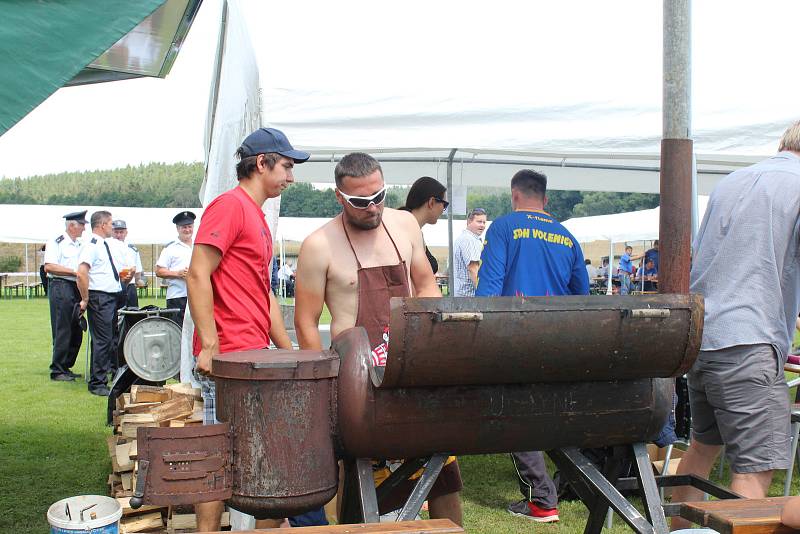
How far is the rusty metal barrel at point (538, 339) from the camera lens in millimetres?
2182

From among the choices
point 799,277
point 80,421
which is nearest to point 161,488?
point 799,277

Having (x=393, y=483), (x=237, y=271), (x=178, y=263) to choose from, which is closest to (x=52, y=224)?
(x=178, y=263)

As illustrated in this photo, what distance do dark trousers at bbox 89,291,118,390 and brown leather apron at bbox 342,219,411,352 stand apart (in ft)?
20.9

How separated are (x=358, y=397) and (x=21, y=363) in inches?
397

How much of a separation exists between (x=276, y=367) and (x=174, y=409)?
2900mm

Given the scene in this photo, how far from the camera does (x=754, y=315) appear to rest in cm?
316

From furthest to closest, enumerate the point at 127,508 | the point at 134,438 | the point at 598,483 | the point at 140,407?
the point at 140,407, the point at 134,438, the point at 127,508, the point at 598,483

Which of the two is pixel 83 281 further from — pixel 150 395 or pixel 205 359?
pixel 205 359

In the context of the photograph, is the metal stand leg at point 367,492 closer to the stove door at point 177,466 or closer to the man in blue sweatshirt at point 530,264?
the stove door at point 177,466

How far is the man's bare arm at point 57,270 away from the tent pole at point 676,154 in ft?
22.9

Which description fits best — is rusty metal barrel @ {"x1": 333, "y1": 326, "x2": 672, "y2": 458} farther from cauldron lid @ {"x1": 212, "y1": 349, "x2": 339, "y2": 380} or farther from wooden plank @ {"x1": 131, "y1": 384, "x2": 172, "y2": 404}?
wooden plank @ {"x1": 131, "y1": 384, "x2": 172, "y2": 404}

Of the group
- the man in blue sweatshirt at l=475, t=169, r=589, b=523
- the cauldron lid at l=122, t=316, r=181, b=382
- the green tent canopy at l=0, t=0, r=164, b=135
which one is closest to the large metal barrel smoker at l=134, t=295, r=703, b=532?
the green tent canopy at l=0, t=0, r=164, b=135

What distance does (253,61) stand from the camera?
461cm

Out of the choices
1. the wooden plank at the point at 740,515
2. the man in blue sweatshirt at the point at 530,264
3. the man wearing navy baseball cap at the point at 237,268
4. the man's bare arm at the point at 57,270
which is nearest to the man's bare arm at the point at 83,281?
the man's bare arm at the point at 57,270
